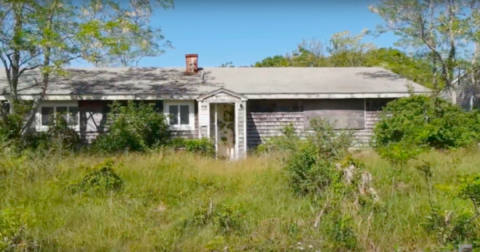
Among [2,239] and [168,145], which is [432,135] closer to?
[168,145]

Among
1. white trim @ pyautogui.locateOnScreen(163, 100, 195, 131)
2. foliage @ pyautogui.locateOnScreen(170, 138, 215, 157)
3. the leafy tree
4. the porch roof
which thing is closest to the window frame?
the porch roof

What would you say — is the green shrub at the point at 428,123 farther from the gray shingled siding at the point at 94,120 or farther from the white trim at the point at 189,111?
the gray shingled siding at the point at 94,120

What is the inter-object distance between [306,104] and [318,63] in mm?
22915

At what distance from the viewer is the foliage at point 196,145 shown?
47.7 feet

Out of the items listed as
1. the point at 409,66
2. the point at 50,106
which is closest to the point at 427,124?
the point at 409,66

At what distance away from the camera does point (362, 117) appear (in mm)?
16344

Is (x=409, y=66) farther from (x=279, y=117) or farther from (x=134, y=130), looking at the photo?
(x=134, y=130)

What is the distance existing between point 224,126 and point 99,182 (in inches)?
363

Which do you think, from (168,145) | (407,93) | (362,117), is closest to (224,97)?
(168,145)

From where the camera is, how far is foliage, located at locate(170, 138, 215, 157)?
14.5 m

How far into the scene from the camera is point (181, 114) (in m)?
16.0

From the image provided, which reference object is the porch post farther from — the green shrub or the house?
the green shrub

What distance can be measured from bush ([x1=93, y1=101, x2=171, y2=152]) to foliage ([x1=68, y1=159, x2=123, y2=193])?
19.0ft

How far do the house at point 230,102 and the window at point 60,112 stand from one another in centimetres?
3
